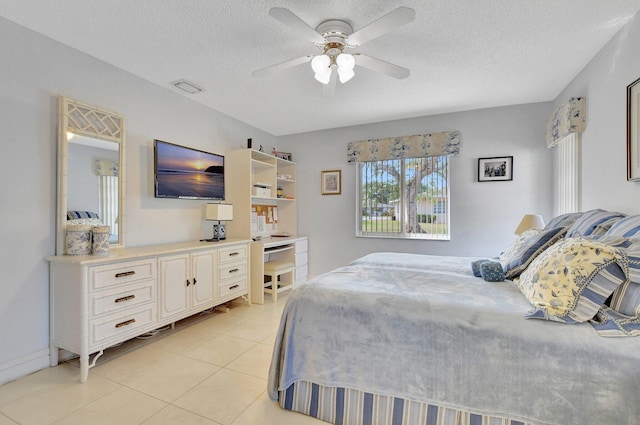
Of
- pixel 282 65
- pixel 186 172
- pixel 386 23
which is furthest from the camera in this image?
pixel 186 172

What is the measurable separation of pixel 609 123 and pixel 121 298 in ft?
12.8

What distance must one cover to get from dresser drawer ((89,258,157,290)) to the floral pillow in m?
2.58

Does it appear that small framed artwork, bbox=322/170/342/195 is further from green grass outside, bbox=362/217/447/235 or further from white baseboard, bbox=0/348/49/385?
white baseboard, bbox=0/348/49/385

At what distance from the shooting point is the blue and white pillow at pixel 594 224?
180 centimetres

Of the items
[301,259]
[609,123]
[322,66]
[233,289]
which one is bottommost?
[233,289]

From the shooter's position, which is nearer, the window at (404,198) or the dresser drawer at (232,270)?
the dresser drawer at (232,270)

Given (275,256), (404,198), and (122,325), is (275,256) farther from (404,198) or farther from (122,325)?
(122,325)

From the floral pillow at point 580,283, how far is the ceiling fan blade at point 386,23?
1406 millimetres

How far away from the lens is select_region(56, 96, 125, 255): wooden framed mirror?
2.23 metres

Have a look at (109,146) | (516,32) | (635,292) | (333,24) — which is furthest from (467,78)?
(109,146)

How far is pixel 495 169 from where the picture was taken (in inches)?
142

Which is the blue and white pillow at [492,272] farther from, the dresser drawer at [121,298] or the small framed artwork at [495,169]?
the dresser drawer at [121,298]

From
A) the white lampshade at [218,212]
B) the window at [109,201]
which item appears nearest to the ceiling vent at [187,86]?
the window at [109,201]

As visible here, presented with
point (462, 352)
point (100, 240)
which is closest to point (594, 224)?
point (462, 352)
